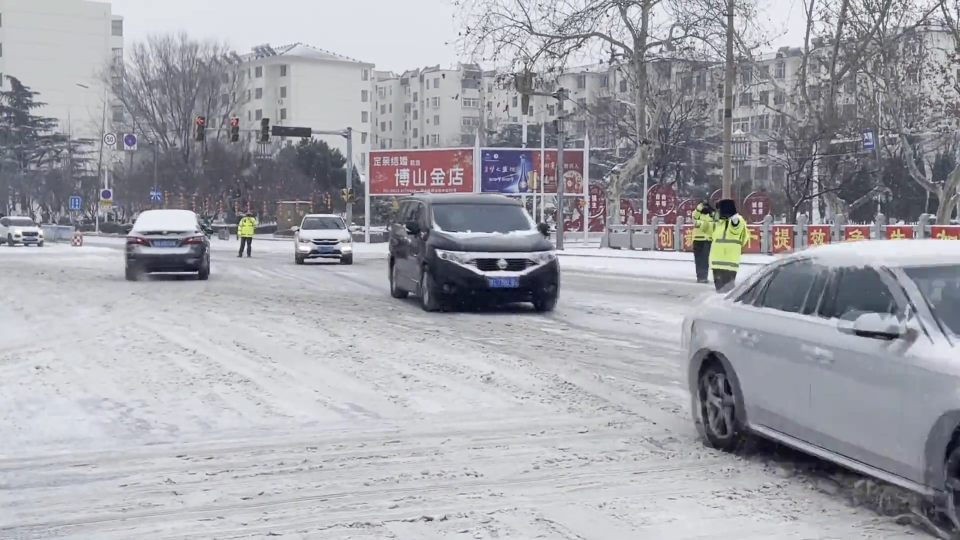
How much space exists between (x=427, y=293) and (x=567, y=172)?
112 feet

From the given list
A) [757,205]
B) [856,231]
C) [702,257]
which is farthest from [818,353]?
[757,205]

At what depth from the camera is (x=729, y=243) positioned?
1636 centimetres

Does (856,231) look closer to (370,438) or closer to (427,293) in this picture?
(427,293)

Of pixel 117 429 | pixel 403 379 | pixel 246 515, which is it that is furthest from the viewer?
pixel 403 379

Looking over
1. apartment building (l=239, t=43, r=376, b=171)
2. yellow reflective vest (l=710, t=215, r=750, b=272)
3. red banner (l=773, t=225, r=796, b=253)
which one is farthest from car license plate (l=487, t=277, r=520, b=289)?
apartment building (l=239, t=43, r=376, b=171)

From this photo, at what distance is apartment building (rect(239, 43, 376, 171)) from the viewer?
111125mm

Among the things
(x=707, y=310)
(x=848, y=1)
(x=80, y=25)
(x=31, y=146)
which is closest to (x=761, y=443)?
(x=707, y=310)

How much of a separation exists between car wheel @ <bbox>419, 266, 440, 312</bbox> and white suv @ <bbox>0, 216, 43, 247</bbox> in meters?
41.4

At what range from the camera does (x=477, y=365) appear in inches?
451

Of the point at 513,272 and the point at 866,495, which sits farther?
the point at 513,272

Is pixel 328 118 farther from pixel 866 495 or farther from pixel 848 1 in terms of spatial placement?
pixel 866 495

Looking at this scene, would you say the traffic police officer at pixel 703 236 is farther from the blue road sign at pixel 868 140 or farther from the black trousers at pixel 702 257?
the blue road sign at pixel 868 140

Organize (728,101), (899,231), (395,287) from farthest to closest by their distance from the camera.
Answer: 1. (899,231)
2. (728,101)
3. (395,287)

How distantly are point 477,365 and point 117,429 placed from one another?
4.10m
